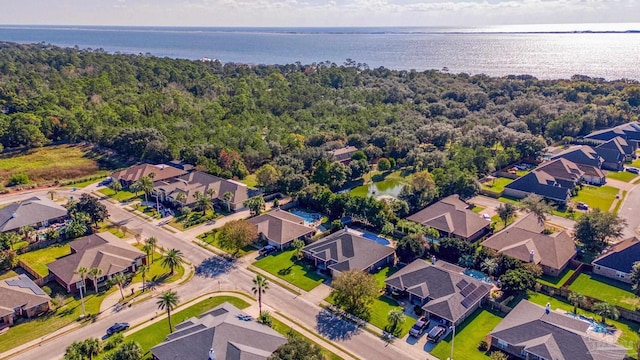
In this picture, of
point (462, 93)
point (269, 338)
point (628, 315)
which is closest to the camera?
point (269, 338)

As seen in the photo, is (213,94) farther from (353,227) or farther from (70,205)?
(353,227)

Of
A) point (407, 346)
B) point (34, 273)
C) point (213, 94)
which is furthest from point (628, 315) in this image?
point (213, 94)

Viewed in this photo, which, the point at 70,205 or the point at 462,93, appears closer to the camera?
the point at 70,205

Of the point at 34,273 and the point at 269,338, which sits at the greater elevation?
the point at 269,338

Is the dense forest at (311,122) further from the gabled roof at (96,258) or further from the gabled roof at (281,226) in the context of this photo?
the gabled roof at (96,258)

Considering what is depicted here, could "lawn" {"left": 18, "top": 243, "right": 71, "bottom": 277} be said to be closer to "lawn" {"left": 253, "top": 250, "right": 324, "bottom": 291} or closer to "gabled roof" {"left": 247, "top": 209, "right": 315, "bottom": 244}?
"gabled roof" {"left": 247, "top": 209, "right": 315, "bottom": 244}

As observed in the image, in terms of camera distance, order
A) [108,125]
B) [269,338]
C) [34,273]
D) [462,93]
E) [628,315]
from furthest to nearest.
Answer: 1. [462,93]
2. [108,125]
3. [34,273]
4. [628,315]
5. [269,338]

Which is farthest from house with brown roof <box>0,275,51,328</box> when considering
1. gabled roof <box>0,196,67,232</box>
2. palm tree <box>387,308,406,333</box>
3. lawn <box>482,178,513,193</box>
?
lawn <box>482,178,513,193</box>

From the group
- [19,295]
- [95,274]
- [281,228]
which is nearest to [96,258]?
[95,274]
